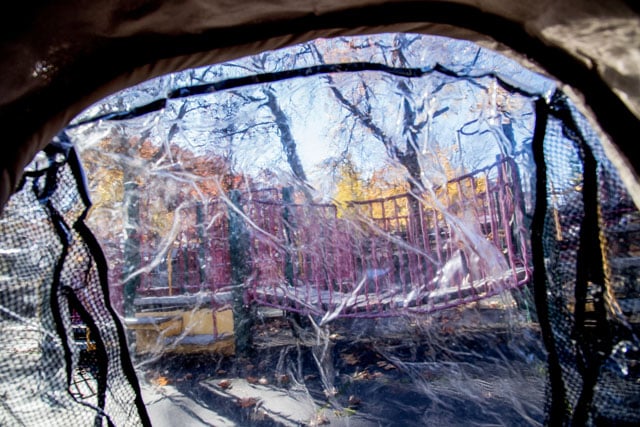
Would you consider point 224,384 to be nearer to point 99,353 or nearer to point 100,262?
point 99,353

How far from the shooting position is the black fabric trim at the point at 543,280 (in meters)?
1.20

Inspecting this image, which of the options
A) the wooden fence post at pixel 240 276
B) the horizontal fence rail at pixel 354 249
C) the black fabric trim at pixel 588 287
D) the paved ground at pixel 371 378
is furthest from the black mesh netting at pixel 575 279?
the wooden fence post at pixel 240 276

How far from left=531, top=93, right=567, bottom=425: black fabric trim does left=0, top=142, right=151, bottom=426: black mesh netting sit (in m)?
1.44

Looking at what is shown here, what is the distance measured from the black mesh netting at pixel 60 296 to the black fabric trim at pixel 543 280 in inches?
56.9

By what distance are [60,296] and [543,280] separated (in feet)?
5.43

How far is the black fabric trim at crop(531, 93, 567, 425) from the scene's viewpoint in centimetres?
120

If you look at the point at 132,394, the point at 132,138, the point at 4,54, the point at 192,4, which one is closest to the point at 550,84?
the point at 192,4

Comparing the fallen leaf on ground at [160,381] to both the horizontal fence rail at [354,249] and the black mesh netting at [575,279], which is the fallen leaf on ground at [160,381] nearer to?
the horizontal fence rail at [354,249]

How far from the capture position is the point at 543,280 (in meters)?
1.23

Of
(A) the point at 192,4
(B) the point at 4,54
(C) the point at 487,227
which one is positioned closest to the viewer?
(B) the point at 4,54

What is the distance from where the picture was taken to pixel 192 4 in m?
0.91

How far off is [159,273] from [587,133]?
236 inches

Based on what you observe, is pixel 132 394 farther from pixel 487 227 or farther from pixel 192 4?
pixel 487 227

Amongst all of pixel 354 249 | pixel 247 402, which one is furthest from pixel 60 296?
pixel 354 249
